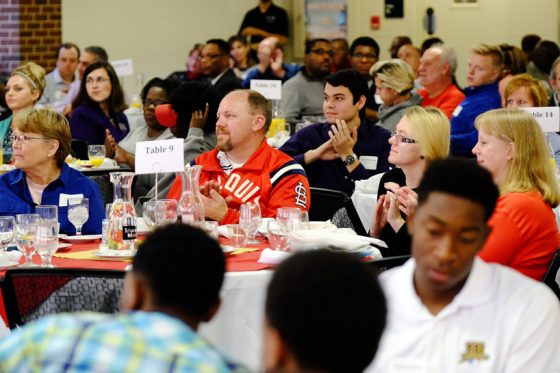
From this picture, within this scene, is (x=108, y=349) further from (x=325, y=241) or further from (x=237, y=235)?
(x=237, y=235)

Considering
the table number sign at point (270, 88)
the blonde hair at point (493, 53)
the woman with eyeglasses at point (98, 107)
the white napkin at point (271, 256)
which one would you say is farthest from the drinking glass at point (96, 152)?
the white napkin at point (271, 256)

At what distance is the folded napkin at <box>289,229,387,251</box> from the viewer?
3829mm

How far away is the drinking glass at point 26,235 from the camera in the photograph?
3.96 meters

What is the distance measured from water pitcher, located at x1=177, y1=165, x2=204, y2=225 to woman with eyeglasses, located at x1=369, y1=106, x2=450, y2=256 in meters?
0.73

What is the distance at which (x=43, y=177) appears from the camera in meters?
4.86

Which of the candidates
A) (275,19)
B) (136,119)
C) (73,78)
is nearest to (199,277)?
(136,119)

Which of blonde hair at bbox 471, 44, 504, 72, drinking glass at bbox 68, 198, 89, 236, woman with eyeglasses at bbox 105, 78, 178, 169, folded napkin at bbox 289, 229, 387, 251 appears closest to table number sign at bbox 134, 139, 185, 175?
drinking glass at bbox 68, 198, 89, 236

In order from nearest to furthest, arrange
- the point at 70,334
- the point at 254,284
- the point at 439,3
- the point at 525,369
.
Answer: the point at 70,334
the point at 525,369
the point at 254,284
the point at 439,3

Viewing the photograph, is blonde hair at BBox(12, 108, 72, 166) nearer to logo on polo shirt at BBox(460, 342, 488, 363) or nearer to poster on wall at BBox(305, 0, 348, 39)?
logo on polo shirt at BBox(460, 342, 488, 363)

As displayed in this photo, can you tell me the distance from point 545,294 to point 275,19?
1210cm

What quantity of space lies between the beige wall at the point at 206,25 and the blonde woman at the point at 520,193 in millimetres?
10463

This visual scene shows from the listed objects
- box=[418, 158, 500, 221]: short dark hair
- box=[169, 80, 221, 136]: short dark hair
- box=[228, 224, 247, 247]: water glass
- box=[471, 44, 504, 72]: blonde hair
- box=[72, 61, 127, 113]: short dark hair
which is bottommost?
box=[228, 224, 247, 247]: water glass

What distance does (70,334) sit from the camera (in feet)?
5.72

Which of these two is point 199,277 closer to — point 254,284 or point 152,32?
point 254,284
